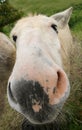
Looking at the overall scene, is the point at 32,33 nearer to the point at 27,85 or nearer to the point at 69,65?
the point at 27,85

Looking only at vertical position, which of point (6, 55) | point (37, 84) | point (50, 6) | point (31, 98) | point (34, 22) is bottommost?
point (50, 6)

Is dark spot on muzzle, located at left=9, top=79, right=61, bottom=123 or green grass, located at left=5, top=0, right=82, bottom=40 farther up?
dark spot on muzzle, located at left=9, top=79, right=61, bottom=123

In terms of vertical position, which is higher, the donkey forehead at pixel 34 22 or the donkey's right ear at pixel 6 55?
the donkey forehead at pixel 34 22

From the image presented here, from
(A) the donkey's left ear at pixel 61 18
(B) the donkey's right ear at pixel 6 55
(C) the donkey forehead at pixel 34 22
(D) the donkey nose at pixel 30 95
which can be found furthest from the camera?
(A) the donkey's left ear at pixel 61 18

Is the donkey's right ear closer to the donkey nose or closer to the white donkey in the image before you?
the white donkey

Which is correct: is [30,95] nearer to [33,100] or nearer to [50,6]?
[33,100]

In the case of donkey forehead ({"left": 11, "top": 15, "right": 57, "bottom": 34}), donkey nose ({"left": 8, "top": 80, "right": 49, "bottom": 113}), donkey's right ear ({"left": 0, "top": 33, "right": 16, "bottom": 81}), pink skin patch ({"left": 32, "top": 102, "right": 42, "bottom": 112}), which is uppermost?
donkey nose ({"left": 8, "top": 80, "right": 49, "bottom": 113})

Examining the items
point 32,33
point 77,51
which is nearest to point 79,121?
point 77,51

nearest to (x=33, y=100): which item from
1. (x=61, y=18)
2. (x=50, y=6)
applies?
(x=61, y=18)

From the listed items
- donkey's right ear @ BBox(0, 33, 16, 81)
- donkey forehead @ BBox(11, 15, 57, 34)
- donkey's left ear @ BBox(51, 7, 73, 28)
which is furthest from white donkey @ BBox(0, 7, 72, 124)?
donkey's left ear @ BBox(51, 7, 73, 28)

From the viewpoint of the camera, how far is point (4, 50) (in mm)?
4977

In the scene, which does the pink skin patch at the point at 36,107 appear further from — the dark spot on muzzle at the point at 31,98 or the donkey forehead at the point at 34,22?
the donkey forehead at the point at 34,22

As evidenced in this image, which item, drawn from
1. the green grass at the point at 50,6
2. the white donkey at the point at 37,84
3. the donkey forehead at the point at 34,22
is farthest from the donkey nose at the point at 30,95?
the green grass at the point at 50,6

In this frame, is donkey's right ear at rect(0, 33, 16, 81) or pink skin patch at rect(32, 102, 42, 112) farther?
donkey's right ear at rect(0, 33, 16, 81)
